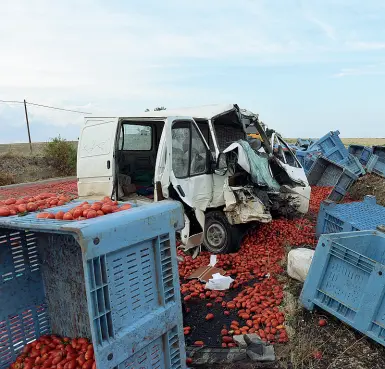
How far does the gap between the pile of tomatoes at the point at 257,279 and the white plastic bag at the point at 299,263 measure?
0.23m

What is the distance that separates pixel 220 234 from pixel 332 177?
6182 mm

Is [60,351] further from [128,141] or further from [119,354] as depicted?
[128,141]

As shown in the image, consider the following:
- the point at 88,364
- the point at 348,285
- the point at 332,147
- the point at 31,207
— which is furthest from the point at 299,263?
Answer: the point at 332,147

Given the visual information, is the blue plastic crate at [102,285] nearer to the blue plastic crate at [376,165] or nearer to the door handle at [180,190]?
the door handle at [180,190]

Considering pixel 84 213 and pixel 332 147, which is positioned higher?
pixel 84 213

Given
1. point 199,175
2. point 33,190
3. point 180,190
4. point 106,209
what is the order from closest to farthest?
point 106,209 < point 180,190 < point 199,175 < point 33,190

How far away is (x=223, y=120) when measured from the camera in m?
7.11

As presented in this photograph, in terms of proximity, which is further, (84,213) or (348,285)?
(348,285)

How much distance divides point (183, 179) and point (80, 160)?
225 centimetres

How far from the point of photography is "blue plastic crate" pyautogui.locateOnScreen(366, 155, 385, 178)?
1055cm

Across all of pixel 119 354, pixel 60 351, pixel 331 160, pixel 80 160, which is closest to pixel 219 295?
pixel 60 351

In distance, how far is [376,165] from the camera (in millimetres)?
10688

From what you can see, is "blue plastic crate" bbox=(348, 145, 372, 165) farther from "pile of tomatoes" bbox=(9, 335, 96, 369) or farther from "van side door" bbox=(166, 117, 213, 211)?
"pile of tomatoes" bbox=(9, 335, 96, 369)

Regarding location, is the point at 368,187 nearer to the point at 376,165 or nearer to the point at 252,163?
the point at 376,165
